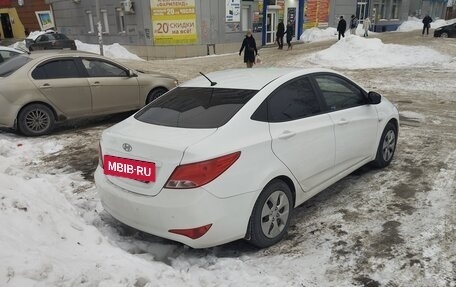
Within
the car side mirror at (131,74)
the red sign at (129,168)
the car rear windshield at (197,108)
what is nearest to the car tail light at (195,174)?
the red sign at (129,168)

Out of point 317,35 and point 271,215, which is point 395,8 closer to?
point 317,35

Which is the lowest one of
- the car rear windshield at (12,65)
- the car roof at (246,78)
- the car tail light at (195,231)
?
the car tail light at (195,231)

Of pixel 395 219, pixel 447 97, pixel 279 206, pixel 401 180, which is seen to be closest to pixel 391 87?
pixel 447 97

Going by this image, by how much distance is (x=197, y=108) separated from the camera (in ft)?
13.3

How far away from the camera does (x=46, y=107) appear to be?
787 centimetres

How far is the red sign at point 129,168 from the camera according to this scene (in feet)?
11.3

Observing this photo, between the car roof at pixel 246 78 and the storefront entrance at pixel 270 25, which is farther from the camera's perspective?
the storefront entrance at pixel 270 25

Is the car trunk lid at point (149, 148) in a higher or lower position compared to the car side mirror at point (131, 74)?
higher

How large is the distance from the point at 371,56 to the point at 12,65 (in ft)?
48.4

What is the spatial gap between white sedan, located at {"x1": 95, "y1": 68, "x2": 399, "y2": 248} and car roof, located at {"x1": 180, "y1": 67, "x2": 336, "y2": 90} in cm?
1

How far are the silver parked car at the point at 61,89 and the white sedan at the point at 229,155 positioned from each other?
13.8 ft

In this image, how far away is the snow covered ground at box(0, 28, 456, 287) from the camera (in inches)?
121

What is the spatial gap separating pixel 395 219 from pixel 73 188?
Result: 378 cm

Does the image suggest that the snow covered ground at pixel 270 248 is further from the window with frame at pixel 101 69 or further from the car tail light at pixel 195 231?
the window with frame at pixel 101 69
